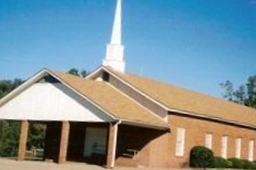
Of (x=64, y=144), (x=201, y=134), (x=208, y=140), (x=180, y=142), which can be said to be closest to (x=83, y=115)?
(x=64, y=144)

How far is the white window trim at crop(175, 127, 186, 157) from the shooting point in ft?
124

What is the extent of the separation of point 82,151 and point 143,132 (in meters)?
5.10

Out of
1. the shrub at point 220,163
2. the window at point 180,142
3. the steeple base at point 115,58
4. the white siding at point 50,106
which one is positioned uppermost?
the steeple base at point 115,58

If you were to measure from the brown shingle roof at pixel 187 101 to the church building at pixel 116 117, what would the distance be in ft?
0.43

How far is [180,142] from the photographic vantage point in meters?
38.2

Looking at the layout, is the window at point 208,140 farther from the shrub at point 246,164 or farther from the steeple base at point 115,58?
the steeple base at point 115,58

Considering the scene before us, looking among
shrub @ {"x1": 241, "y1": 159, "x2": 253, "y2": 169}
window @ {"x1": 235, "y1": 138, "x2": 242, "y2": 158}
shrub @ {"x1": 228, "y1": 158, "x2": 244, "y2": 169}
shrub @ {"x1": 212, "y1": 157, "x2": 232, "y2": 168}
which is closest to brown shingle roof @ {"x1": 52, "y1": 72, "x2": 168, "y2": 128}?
shrub @ {"x1": 212, "y1": 157, "x2": 232, "y2": 168}

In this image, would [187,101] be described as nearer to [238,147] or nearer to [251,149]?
[238,147]

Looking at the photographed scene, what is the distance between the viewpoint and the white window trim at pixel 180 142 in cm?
3784

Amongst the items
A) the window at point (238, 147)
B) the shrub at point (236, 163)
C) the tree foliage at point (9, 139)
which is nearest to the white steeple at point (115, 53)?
the shrub at point (236, 163)

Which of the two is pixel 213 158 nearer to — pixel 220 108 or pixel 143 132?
pixel 143 132

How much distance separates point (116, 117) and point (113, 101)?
3.86 meters

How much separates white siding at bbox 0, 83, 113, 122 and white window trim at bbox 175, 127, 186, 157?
27.4ft

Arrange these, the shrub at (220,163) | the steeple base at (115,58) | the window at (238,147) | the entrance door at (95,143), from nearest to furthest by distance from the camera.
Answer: the entrance door at (95,143), the shrub at (220,163), the steeple base at (115,58), the window at (238,147)
